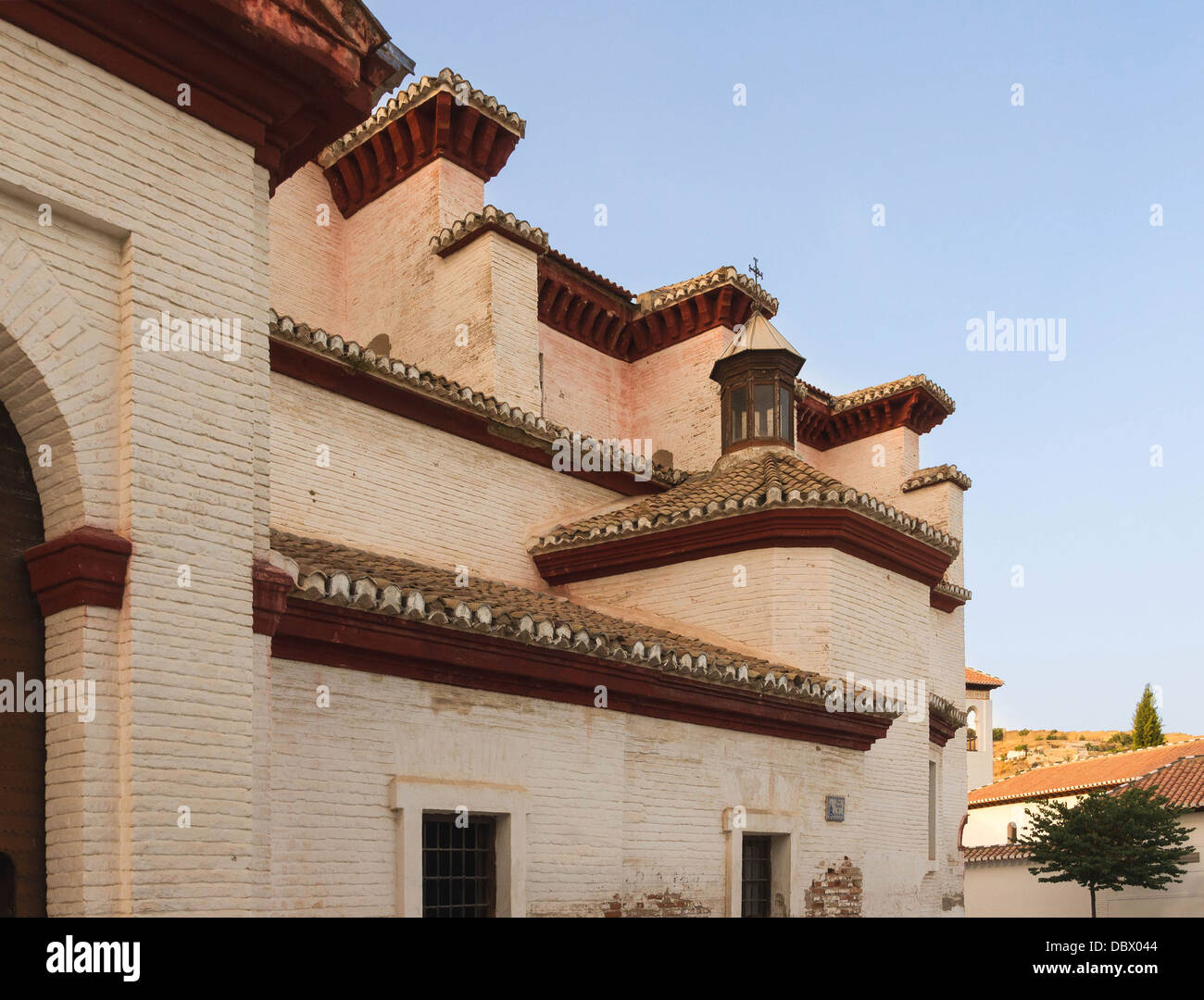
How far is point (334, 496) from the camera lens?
10430mm

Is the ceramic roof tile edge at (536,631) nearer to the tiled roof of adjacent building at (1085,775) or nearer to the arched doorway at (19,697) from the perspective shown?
the arched doorway at (19,697)

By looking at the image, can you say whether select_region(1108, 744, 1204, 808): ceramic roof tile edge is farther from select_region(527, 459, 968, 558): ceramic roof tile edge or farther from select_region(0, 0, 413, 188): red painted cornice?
select_region(0, 0, 413, 188): red painted cornice

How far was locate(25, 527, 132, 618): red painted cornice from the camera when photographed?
5.20 m

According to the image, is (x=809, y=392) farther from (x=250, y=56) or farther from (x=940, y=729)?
(x=250, y=56)

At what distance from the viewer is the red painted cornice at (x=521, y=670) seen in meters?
7.09

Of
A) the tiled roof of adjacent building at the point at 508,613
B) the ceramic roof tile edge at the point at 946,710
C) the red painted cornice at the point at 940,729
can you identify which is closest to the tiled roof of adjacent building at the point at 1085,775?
the ceramic roof tile edge at the point at 946,710

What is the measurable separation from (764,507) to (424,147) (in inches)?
251

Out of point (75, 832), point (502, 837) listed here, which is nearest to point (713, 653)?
point (502, 837)

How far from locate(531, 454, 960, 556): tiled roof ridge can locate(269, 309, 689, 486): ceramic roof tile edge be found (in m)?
1.02

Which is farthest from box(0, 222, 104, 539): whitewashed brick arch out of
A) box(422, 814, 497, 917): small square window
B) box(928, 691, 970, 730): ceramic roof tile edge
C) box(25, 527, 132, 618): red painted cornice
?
box(928, 691, 970, 730): ceramic roof tile edge

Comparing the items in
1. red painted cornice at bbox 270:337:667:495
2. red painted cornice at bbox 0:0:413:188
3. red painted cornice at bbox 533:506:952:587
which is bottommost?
red painted cornice at bbox 533:506:952:587
